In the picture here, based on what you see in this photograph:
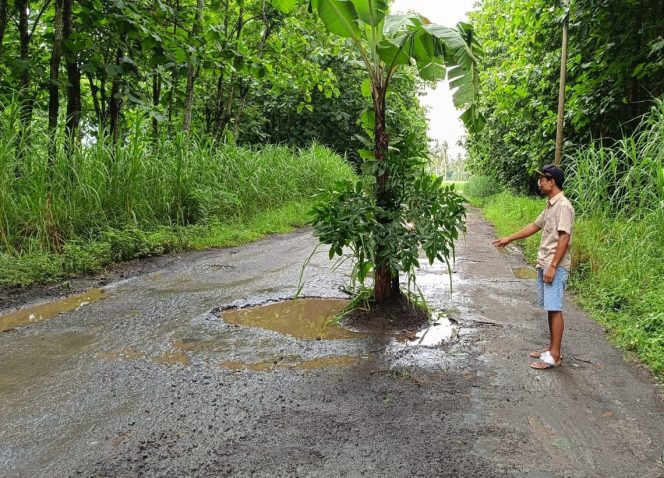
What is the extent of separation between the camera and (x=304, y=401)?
3082mm

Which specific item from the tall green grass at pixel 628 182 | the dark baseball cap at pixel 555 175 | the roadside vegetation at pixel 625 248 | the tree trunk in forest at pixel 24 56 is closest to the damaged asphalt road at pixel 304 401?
the roadside vegetation at pixel 625 248

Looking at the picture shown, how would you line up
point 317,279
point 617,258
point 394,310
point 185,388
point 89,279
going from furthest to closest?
point 317,279 < point 89,279 < point 617,258 < point 394,310 < point 185,388

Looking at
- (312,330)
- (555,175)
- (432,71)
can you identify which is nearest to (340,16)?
(432,71)

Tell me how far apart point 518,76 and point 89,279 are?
32.5 feet

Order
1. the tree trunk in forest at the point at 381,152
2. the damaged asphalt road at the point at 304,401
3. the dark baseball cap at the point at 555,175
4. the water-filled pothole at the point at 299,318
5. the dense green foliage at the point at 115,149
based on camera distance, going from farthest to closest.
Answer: the dense green foliage at the point at 115,149, the tree trunk in forest at the point at 381,152, the water-filled pothole at the point at 299,318, the dark baseball cap at the point at 555,175, the damaged asphalt road at the point at 304,401

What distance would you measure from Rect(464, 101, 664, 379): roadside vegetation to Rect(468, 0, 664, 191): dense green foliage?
1709 mm

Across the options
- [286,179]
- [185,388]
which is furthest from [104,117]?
[185,388]

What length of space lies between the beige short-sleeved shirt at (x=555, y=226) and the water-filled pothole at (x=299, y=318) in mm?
1704

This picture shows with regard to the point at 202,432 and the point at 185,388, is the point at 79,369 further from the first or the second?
the point at 202,432

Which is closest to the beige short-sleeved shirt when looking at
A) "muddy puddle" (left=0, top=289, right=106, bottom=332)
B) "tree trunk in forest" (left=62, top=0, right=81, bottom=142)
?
"muddy puddle" (left=0, top=289, right=106, bottom=332)

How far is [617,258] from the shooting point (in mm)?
5621

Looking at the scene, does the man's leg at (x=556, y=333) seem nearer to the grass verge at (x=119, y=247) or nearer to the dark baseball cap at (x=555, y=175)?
the dark baseball cap at (x=555, y=175)

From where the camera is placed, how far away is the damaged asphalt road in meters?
2.43

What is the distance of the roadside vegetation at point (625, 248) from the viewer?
4277 mm
